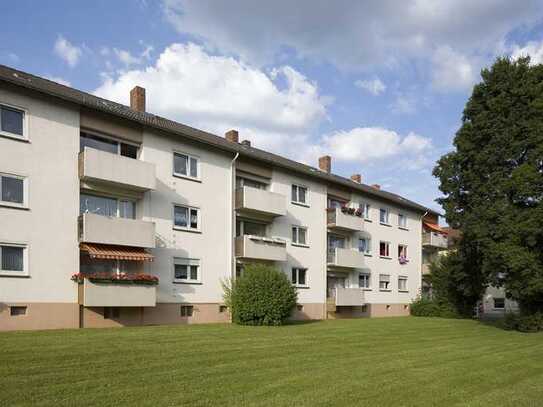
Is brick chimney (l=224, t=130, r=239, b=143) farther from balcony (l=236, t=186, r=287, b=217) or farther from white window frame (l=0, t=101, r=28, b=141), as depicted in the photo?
white window frame (l=0, t=101, r=28, b=141)

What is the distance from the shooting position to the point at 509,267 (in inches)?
930

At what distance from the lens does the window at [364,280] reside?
39203 mm

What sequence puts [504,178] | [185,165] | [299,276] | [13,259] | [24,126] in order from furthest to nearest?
[299,276] → [185,165] → [504,178] → [24,126] → [13,259]

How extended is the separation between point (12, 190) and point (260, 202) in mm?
13079

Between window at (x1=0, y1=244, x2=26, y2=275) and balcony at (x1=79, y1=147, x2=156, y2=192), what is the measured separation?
12.7ft

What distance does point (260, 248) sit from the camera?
95.1 ft

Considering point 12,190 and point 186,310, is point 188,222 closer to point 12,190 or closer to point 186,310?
point 186,310

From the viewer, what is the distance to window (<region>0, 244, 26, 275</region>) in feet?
63.7

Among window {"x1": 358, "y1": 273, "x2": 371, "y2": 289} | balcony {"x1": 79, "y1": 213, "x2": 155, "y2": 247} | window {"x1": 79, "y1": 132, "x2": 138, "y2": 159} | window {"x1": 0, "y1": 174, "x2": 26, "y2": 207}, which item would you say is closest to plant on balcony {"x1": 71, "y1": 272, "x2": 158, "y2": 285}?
balcony {"x1": 79, "y1": 213, "x2": 155, "y2": 247}

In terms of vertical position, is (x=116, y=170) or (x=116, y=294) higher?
(x=116, y=170)

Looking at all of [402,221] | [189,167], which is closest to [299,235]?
[189,167]

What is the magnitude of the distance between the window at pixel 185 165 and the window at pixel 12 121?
7.59 meters

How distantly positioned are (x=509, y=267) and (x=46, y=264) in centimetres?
1989

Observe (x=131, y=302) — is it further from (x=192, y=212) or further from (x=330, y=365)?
(x=330, y=365)
